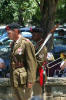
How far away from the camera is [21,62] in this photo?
14.5 ft

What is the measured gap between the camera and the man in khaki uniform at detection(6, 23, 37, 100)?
4344 millimetres

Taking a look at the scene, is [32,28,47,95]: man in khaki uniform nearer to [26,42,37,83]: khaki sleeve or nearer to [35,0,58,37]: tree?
[26,42,37,83]: khaki sleeve

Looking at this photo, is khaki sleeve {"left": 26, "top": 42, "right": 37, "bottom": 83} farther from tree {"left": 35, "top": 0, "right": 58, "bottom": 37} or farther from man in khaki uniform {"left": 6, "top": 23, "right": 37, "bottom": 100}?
tree {"left": 35, "top": 0, "right": 58, "bottom": 37}

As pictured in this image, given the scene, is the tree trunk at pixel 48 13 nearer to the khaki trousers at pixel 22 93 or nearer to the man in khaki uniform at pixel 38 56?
the man in khaki uniform at pixel 38 56

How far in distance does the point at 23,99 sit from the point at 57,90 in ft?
3.66

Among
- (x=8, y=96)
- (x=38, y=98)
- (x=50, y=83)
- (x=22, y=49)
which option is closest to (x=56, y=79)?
(x=50, y=83)

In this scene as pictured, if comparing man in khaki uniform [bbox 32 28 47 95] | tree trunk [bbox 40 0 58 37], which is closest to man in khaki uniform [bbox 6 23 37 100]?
man in khaki uniform [bbox 32 28 47 95]

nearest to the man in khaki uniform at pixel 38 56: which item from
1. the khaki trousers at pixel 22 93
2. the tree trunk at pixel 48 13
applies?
the khaki trousers at pixel 22 93

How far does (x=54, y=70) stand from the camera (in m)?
6.18

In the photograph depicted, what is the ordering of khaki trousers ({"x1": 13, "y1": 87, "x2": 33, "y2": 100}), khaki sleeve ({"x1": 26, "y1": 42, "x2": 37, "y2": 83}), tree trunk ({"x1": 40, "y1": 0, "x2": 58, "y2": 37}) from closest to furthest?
khaki sleeve ({"x1": 26, "y1": 42, "x2": 37, "y2": 83}), khaki trousers ({"x1": 13, "y1": 87, "x2": 33, "y2": 100}), tree trunk ({"x1": 40, "y1": 0, "x2": 58, "y2": 37})

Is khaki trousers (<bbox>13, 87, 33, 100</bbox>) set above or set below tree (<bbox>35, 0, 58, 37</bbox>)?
below

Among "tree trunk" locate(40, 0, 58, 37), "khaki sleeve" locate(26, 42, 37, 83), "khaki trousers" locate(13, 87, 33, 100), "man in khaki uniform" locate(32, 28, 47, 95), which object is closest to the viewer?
"khaki sleeve" locate(26, 42, 37, 83)

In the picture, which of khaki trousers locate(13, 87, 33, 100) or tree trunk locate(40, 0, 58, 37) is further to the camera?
tree trunk locate(40, 0, 58, 37)

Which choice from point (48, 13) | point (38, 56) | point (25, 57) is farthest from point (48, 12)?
point (25, 57)
